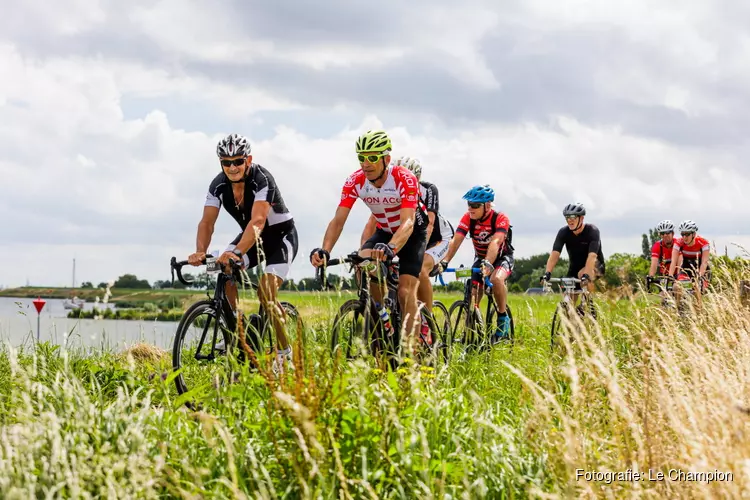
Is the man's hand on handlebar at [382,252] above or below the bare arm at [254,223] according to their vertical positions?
below

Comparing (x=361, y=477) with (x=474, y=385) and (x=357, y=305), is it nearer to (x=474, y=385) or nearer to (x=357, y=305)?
(x=474, y=385)

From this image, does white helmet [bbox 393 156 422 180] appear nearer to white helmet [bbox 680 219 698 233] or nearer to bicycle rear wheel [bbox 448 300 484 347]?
bicycle rear wheel [bbox 448 300 484 347]

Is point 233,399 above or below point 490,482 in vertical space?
above

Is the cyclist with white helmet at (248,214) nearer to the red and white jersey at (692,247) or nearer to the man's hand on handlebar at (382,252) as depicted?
the man's hand on handlebar at (382,252)

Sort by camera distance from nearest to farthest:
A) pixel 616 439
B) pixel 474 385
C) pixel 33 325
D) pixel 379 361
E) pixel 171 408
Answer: pixel 616 439
pixel 171 408
pixel 379 361
pixel 474 385
pixel 33 325

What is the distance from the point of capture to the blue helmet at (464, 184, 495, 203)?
12.0 m

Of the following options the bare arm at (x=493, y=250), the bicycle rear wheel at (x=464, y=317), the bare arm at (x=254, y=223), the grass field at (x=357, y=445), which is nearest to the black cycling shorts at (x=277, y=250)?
the bare arm at (x=254, y=223)

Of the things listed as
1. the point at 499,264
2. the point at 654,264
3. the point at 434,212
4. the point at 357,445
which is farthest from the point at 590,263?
the point at 357,445

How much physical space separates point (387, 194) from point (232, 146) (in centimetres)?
179

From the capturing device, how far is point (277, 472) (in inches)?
159

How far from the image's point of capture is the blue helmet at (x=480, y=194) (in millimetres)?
12016

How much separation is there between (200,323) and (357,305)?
1.59 metres

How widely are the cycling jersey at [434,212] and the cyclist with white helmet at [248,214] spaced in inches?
83.5

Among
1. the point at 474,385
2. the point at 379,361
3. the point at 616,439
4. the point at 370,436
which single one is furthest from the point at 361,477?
the point at 474,385
